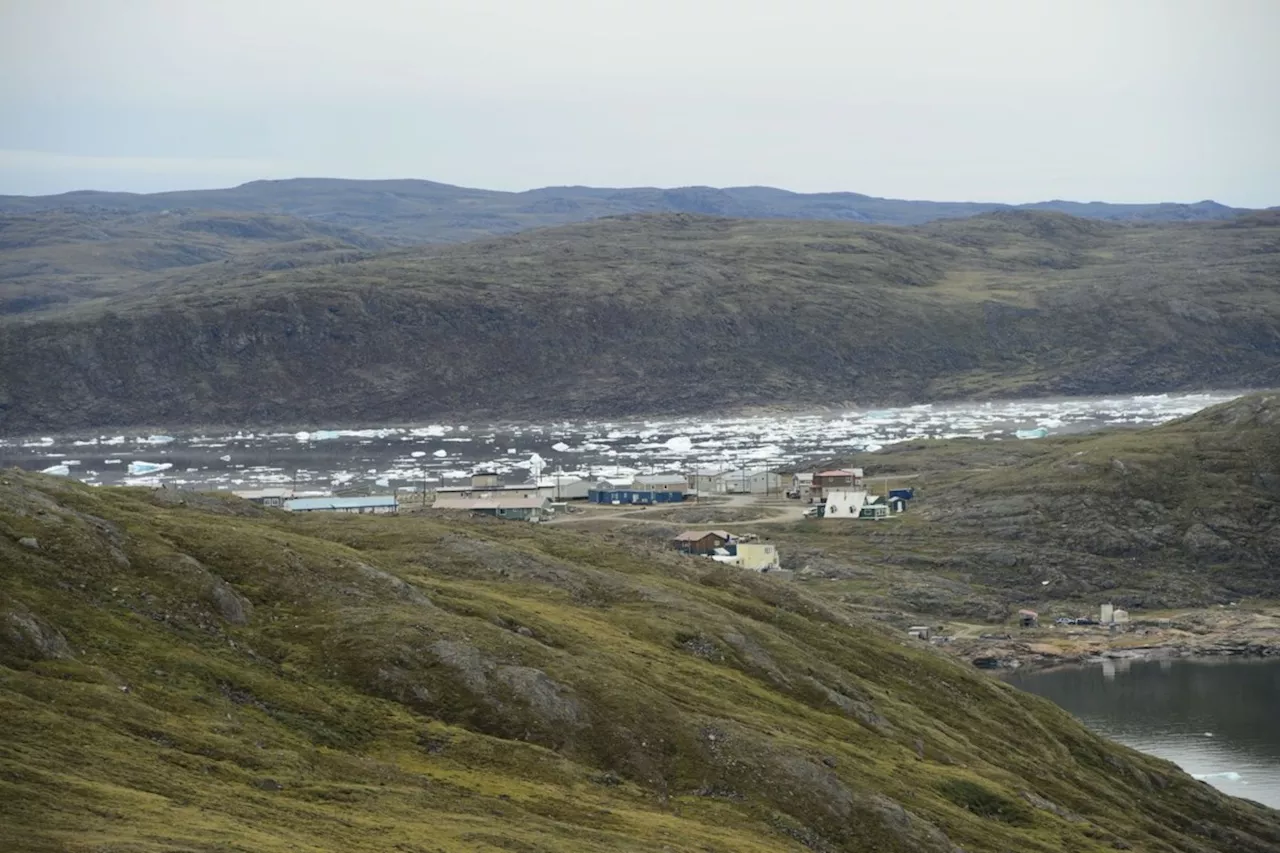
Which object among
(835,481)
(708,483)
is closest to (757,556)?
(835,481)

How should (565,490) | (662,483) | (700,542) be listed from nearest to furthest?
(700,542) → (565,490) → (662,483)

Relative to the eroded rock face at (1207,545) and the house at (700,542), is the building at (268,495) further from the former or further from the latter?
the eroded rock face at (1207,545)

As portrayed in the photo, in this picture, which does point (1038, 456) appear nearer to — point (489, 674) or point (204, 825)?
point (489, 674)

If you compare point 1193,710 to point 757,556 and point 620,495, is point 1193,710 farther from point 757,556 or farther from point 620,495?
point 620,495

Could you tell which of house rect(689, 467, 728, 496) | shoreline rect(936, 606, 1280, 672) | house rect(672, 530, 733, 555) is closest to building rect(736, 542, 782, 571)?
A: house rect(672, 530, 733, 555)

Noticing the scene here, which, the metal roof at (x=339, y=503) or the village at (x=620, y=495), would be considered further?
the village at (x=620, y=495)

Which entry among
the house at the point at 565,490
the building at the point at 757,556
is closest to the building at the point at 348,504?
the house at the point at 565,490
